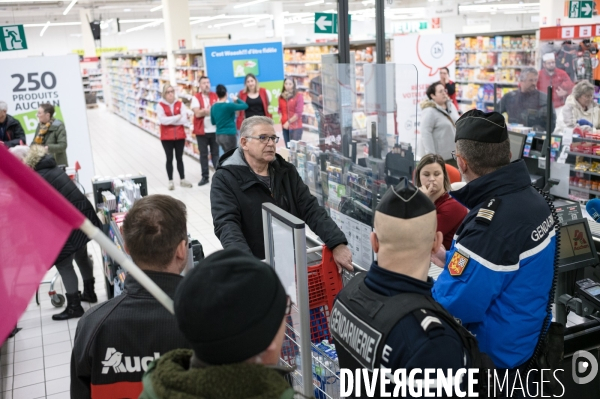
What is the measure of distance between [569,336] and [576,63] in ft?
24.2

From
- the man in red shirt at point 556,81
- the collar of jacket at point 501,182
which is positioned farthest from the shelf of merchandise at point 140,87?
the collar of jacket at point 501,182

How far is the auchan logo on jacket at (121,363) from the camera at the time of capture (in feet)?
5.73

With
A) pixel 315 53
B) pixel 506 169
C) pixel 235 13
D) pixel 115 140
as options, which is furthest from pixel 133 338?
pixel 235 13

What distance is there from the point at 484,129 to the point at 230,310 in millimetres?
1487

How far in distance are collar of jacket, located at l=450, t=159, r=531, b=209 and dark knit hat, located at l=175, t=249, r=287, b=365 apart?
126cm

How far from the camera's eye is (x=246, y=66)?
434 inches

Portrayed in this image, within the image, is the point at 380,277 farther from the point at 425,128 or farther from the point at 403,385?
the point at 425,128

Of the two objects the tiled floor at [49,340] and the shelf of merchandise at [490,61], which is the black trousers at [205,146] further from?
the shelf of merchandise at [490,61]

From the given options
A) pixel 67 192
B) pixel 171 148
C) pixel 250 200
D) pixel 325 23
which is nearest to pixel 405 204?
pixel 250 200

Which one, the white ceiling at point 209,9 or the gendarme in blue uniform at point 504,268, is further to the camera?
the white ceiling at point 209,9

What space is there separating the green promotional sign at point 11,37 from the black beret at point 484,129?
366 inches

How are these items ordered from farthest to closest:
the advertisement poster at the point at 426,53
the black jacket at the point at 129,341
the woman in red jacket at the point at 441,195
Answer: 1. the advertisement poster at the point at 426,53
2. the woman in red jacket at the point at 441,195
3. the black jacket at the point at 129,341

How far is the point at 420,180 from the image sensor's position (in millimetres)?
3658

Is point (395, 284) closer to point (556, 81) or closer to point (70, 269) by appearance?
point (70, 269)
